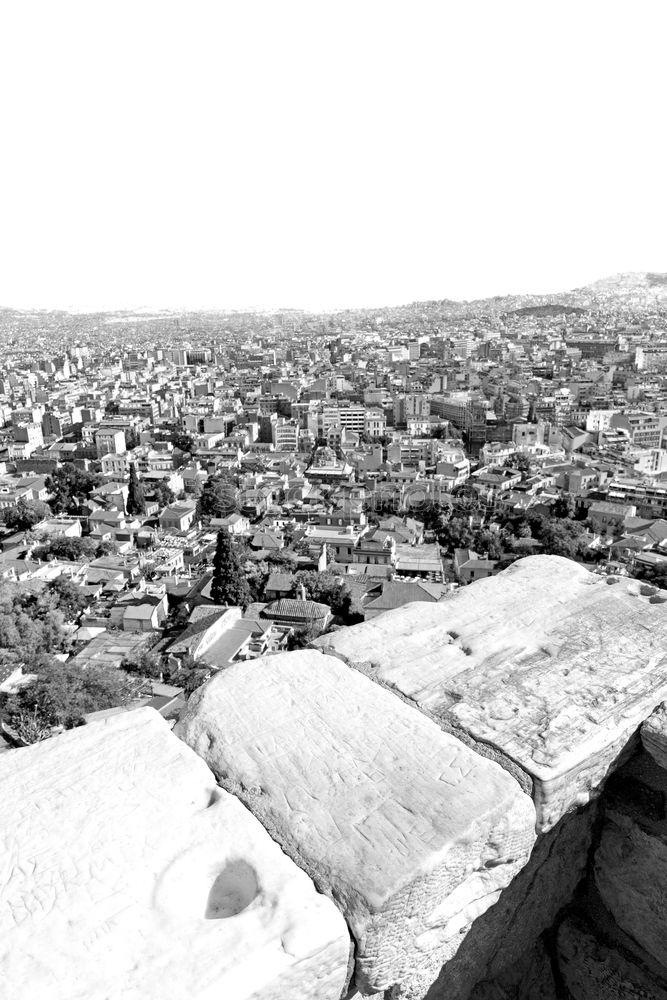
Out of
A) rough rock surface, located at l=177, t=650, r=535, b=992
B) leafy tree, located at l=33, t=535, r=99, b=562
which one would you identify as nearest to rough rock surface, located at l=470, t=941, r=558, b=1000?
rough rock surface, located at l=177, t=650, r=535, b=992

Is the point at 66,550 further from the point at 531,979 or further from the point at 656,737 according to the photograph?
→ the point at 656,737

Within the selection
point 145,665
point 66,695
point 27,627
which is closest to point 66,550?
point 27,627

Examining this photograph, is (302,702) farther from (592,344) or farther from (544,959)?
(592,344)

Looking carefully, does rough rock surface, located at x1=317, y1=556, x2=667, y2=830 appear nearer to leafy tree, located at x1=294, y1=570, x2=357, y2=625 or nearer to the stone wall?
the stone wall

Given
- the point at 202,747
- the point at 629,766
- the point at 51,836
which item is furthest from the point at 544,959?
the point at 51,836

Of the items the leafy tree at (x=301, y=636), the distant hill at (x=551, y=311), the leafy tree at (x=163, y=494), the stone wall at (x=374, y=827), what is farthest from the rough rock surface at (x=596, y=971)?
the distant hill at (x=551, y=311)

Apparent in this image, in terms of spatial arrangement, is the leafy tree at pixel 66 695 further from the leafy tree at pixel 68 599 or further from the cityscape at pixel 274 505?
the leafy tree at pixel 68 599
